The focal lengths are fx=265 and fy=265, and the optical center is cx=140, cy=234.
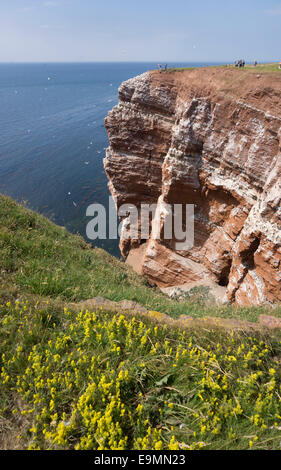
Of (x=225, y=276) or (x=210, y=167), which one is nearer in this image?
(x=210, y=167)

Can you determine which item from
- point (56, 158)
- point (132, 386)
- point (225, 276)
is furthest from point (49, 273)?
point (56, 158)

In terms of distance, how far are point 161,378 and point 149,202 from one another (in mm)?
22218

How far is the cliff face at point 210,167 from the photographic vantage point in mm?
14742

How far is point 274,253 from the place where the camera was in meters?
14.3

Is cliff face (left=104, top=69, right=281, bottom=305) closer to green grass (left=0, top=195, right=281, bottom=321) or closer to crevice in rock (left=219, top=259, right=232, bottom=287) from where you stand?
crevice in rock (left=219, top=259, right=232, bottom=287)

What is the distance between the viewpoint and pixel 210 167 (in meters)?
18.2

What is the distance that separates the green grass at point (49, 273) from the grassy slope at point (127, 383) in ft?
2.87

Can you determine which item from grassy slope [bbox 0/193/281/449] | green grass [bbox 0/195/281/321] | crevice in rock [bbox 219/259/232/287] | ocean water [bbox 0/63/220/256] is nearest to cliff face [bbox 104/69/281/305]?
crevice in rock [bbox 219/259/232/287]

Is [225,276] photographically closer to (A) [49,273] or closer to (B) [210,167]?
→ (B) [210,167]

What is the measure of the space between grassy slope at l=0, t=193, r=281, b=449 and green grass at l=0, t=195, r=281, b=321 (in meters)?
0.88

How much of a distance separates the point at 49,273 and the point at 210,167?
1491 centimetres

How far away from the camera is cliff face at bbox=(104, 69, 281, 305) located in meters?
14.7

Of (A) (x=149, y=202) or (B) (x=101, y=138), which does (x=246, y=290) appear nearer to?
(A) (x=149, y=202)

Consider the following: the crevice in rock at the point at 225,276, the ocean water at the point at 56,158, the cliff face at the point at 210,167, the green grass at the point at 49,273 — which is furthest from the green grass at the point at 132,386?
the ocean water at the point at 56,158
